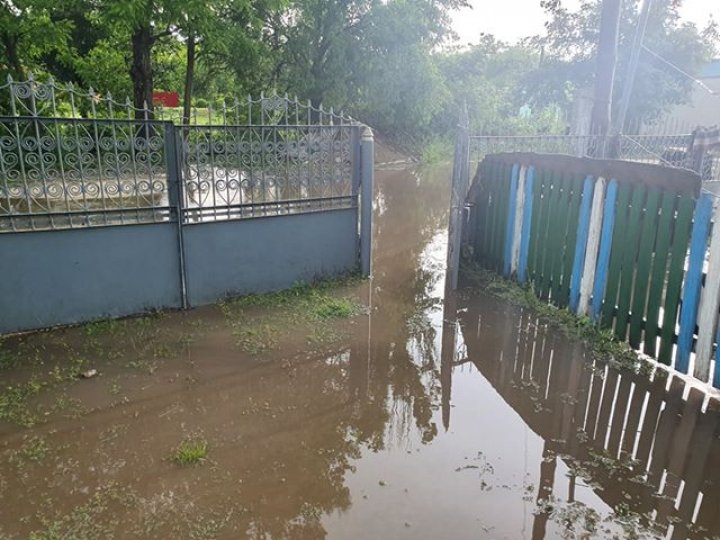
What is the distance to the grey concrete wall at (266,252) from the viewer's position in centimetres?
626

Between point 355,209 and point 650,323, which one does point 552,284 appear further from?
point 355,209

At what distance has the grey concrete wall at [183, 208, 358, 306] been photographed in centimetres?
626

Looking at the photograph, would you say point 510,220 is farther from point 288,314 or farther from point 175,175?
A: point 175,175

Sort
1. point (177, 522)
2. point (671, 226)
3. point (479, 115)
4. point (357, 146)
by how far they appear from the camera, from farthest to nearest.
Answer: point (479, 115)
point (357, 146)
point (671, 226)
point (177, 522)

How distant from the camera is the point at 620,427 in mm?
4055

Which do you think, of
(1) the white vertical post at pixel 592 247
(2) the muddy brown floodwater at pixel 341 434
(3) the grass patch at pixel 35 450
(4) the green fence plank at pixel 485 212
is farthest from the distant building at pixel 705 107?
(3) the grass patch at pixel 35 450

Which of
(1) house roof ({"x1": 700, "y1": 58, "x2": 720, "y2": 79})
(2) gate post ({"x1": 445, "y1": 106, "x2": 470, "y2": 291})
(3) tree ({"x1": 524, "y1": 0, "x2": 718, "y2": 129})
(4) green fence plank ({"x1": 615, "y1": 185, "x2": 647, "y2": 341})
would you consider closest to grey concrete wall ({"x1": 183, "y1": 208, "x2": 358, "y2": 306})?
(2) gate post ({"x1": 445, "y1": 106, "x2": 470, "y2": 291})

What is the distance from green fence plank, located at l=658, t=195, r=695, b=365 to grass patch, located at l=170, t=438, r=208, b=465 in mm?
3781

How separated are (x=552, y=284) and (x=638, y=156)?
7367 millimetres

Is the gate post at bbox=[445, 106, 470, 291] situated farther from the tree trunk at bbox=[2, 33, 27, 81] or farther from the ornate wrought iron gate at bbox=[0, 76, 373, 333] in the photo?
the tree trunk at bbox=[2, 33, 27, 81]

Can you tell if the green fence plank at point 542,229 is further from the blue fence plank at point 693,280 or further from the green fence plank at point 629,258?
the blue fence plank at point 693,280

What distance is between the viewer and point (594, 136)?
→ 10.1m

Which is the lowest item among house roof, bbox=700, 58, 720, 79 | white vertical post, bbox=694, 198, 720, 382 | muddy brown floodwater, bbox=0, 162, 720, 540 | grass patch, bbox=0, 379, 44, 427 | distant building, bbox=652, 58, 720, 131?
muddy brown floodwater, bbox=0, 162, 720, 540

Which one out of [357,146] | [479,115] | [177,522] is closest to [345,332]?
[357,146]
